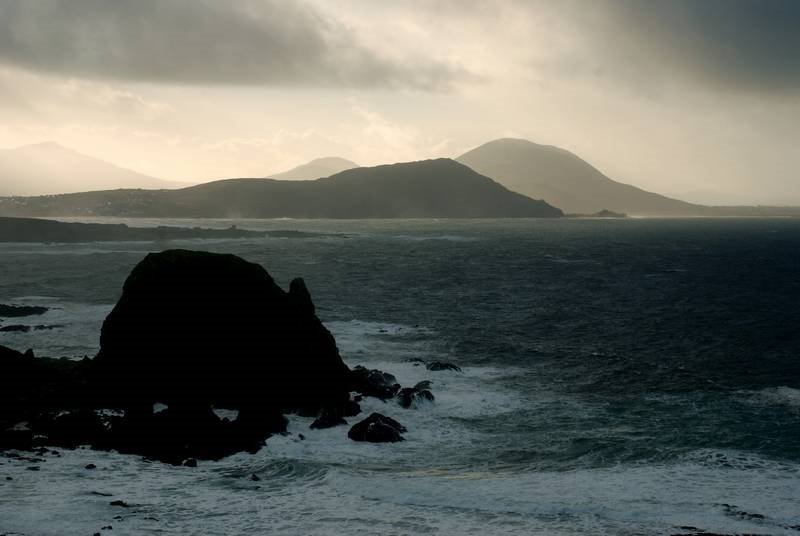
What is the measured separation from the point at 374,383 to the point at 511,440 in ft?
29.6

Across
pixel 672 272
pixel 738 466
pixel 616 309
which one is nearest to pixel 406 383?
pixel 738 466

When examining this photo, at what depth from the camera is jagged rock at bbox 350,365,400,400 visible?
36.2 m

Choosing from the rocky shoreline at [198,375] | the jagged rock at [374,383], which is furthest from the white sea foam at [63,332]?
the jagged rock at [374,383]

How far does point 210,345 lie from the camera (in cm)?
3388

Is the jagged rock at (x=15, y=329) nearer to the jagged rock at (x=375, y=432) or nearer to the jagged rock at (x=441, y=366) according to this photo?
the jagged rock at (x=441, y=366)

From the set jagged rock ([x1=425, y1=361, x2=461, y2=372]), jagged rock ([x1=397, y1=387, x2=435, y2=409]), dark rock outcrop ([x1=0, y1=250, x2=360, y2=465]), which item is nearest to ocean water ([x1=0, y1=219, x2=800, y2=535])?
jagged rock ([x1=397, y1=387, x2=435, y2=409])

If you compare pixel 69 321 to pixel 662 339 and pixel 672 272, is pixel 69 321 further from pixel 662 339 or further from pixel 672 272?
pixel 672 272

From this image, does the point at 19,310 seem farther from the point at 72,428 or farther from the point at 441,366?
the point at 441,366

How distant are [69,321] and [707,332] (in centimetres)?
4807

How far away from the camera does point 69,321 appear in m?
55.2

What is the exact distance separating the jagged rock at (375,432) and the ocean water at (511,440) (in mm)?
493

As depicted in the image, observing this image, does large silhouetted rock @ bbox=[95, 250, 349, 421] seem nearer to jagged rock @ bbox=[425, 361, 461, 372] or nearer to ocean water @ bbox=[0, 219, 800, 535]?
ocean water @ bbox=[0, 219, 800, 535]

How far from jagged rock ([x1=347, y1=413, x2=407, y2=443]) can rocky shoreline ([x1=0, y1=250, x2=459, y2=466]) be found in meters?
0.04

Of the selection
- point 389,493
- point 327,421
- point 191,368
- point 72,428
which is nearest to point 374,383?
point 327,421
